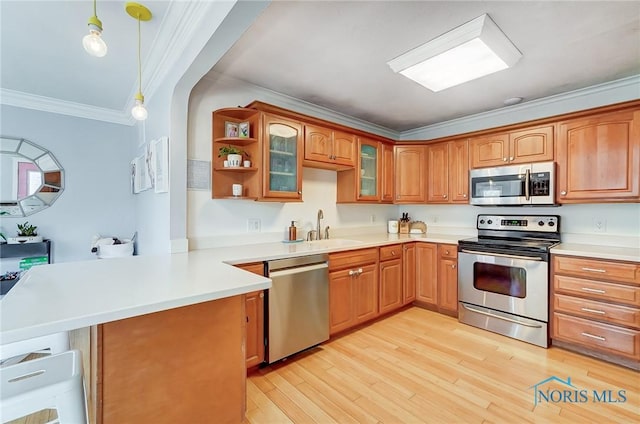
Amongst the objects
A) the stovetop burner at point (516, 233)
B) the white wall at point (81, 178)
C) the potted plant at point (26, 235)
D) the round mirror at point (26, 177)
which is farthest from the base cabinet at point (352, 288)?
the round mirror at point (26, 177)

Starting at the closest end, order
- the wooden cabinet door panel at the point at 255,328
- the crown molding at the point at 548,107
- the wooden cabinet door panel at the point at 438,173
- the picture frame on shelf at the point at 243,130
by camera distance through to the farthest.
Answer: the wooden cabinet door panel at the point at 255,328
the picture frame on shelf at the point at 243,130
the crown molding at the point at 548,107
the wooden cabinet door panel at the point at 438,173

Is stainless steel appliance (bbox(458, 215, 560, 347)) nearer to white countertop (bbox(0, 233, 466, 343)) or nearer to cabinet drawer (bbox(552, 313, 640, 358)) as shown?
cabinet drawer (bbox(552, 313, 640, 358))

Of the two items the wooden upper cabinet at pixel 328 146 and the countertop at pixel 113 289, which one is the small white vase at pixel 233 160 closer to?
Result: the wooden upper cabinet at pixel 328 146

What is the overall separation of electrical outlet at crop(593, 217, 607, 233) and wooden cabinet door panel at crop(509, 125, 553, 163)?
766 mm

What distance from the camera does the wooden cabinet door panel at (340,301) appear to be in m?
2.61

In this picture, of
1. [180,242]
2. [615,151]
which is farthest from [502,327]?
[180,242]

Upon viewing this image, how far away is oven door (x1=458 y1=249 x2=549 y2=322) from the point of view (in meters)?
2.60

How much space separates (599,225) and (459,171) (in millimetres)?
1421

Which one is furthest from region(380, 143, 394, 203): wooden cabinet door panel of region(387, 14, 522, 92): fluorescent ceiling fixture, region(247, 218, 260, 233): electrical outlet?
region(247, 218, 260, 233): electrical outlet

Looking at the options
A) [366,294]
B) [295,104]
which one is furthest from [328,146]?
[366,294]

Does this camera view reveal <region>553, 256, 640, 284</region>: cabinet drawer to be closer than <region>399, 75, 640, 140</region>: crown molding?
Yes

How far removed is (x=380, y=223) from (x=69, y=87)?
3.95 metres

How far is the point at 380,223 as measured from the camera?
4168 millimetres

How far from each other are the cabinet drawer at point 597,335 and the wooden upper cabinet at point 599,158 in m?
1.11
